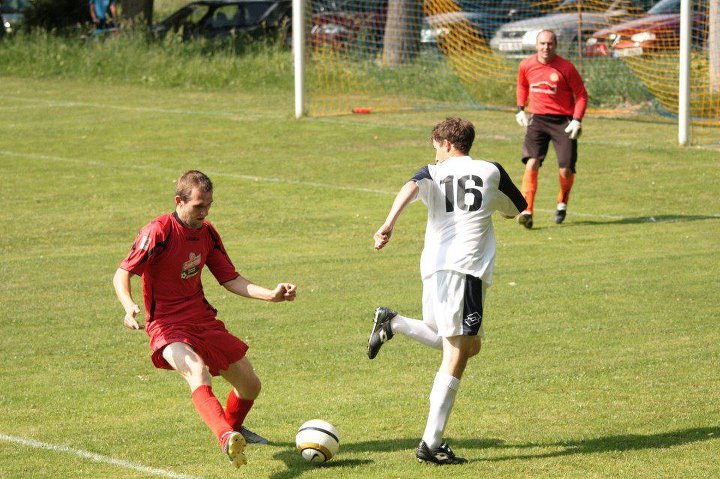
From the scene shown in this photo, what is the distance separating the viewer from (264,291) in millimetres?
7105

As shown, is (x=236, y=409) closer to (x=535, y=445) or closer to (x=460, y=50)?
(x=535, y=445)

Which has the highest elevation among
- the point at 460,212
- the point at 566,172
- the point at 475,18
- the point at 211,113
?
the point at 475,18

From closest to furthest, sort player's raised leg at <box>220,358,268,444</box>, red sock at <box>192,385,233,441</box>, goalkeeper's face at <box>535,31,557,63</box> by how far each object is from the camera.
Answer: red sock at <box>192,385,233,441</box>
player's raised leg at <box>220,358,268,444</box>
goalkeeper's face at <box>535,31,557,63</box>

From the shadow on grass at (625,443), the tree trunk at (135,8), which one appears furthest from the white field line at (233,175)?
the tree trunk at (135,8)

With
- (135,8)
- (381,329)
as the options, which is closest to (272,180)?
(381,329)

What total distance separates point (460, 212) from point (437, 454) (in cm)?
135

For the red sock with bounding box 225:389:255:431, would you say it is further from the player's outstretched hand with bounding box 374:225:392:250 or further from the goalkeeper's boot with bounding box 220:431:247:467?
the player's outstretched hand with bounding box 374:225:392:250

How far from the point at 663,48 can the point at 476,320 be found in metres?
17.2

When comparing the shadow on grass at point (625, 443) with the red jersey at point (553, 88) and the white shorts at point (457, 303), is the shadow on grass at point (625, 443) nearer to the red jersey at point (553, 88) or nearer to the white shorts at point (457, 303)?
the white shorts at point (457, 303)

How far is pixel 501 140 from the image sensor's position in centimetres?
2116

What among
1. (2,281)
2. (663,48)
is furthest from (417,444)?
(663,48)

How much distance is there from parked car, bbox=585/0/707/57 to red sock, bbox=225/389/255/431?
56.8 feet

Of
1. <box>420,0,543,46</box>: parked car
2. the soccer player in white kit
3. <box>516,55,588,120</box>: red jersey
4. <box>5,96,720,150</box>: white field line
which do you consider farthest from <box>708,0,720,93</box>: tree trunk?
the soccer player in white kit

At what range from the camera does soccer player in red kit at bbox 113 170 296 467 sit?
22.3ft
